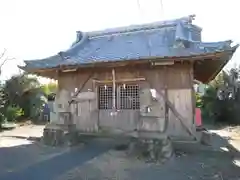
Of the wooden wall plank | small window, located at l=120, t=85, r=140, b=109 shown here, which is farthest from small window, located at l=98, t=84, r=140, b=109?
the wooden wall plank

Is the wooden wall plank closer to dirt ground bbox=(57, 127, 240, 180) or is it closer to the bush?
dirt ground bbox=(57, 127, 240, 180)

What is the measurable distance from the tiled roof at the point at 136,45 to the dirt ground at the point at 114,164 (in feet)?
11.1

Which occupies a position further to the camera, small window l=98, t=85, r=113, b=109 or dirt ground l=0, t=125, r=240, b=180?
small window l=98, t=85, r=113, b=109

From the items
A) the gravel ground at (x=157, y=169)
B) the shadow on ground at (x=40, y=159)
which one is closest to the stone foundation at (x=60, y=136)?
the shadow on ground at (x=40, y=159)

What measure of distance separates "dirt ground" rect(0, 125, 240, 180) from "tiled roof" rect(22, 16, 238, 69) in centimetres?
338

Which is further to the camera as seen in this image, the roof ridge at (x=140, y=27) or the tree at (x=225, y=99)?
the tree at (x=225, y=99)

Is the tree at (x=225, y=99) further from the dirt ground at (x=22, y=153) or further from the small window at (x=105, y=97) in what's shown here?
the dirt ground at (x=22, y=153)

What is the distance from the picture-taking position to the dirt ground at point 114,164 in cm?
783

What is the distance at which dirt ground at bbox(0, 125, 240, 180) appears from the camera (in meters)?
7.83

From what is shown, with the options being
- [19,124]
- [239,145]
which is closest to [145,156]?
[239,145]

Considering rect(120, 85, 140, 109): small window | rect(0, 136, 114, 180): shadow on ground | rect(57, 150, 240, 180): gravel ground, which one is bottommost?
rect(57, 150, 240, 180): gravel ground

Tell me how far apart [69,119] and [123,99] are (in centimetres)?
246

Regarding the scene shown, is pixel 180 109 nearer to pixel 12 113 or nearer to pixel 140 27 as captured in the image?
pixel 140 27

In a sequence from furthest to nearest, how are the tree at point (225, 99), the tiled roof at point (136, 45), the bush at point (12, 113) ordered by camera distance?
the tree at point (225, 99), the bush at point (12, 113), the tiled roof at point (136, 45)
